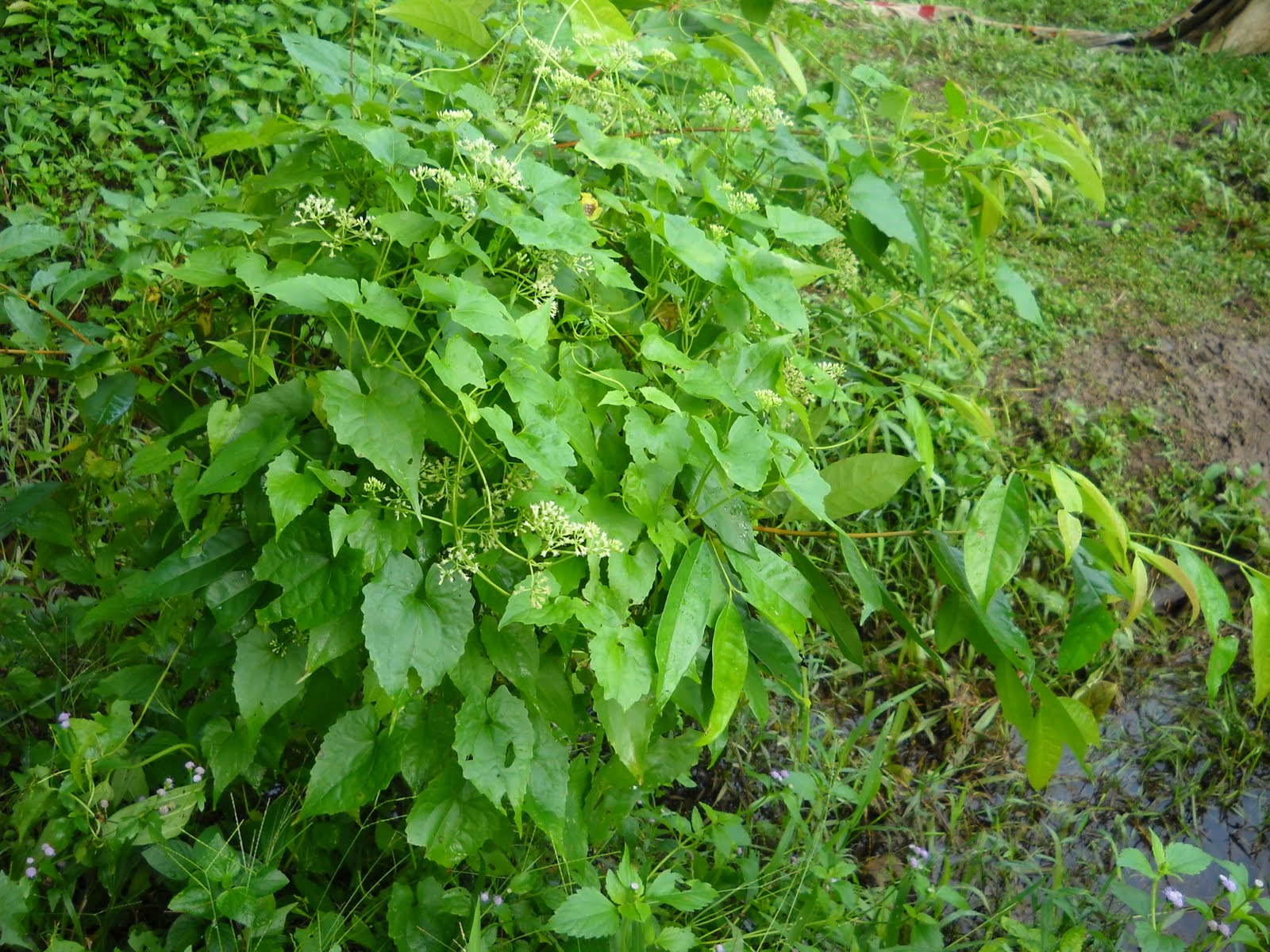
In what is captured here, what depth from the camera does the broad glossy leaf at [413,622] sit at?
1.11m

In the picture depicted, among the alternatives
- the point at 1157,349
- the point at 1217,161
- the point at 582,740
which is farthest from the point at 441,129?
the point at 1217,161

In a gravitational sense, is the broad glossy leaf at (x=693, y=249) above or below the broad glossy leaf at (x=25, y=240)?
above

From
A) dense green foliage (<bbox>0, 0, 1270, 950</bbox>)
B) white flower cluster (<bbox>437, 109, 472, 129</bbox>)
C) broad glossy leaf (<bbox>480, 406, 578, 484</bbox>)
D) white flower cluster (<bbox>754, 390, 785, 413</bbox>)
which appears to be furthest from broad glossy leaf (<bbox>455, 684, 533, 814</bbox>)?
white flower cluster (<bbox>437, 109, 472, 129</bbox>)

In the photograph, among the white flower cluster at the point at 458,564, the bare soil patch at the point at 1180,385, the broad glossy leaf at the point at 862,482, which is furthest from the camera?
the bare soil patch at the point at 1180,385

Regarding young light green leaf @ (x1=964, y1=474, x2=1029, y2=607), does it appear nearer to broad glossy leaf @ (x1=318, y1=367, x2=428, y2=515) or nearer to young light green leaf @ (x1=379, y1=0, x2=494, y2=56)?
broad glossy leaf @ (x1=318, y1=367, x2=428, y2=515)

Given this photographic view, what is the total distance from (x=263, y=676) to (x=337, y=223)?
575mm

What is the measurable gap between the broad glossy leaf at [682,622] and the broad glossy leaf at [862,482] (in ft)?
1.27

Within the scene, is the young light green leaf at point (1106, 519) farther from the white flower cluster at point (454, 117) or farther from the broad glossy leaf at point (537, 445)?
the white flower cluster at point (454, 117)

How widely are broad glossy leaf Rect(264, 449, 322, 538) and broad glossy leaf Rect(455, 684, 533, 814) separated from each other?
1.04 feet

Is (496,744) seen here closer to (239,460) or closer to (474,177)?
(239,460)

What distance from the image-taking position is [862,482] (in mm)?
1561

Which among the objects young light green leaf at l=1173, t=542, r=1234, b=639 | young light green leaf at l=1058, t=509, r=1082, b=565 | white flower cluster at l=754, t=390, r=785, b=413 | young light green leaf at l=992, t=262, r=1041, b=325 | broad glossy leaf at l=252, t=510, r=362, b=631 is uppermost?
young light green leaf at l=992, t=262, r=1041, b=325

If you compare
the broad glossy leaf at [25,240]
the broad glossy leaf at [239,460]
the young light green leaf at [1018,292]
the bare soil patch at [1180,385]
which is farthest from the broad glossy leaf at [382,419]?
the bare soil patch at [1180,385]

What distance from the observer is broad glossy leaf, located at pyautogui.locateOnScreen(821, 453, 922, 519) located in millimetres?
1545
